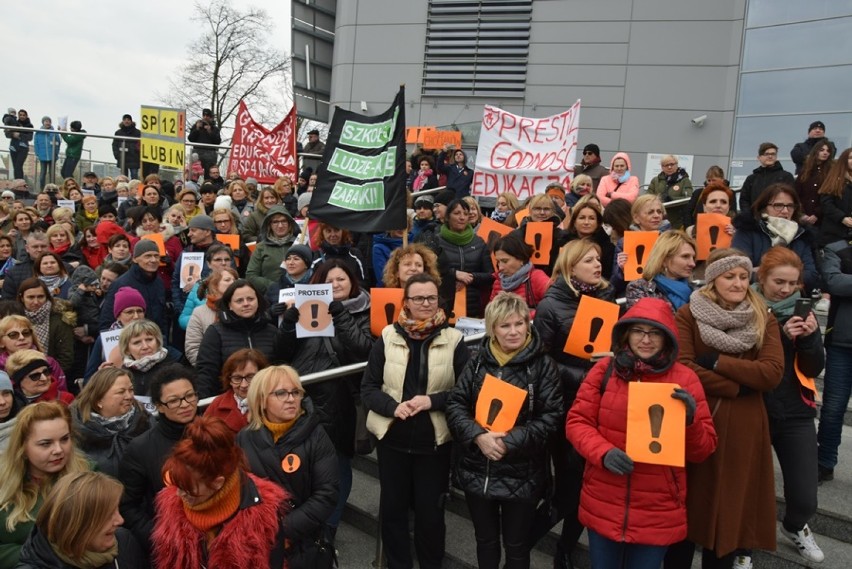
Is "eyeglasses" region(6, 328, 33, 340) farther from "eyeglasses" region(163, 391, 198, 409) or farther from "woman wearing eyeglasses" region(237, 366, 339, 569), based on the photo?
"woman wearing eyeglasses" region(237, 366, 339, 569)

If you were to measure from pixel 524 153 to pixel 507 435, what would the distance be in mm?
6275

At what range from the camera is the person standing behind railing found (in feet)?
52.0

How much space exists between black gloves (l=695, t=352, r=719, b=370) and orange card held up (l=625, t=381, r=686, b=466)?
0.41 metres

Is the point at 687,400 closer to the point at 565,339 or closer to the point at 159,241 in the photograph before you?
the point at 565,339

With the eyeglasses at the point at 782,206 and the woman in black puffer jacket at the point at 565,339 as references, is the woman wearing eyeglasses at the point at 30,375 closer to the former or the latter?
the woman in black puffer jacket at the point at 565,339

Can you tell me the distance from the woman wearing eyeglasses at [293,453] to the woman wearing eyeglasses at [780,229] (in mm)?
3307

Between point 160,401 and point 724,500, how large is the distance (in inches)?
121

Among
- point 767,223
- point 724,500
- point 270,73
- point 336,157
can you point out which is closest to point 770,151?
point 767,223

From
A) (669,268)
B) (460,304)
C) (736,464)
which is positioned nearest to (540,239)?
(460,304)

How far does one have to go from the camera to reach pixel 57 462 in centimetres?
331

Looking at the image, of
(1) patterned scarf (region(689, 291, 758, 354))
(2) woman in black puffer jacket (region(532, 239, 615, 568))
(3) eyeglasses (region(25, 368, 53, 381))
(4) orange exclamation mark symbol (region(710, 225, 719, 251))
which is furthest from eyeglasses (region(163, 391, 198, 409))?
(4) orange exclamation mark symbol (region(710, 225, 719, 251))

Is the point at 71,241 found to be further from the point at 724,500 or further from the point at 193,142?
the point at 193,142

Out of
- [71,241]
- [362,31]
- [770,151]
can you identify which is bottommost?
[71,241]

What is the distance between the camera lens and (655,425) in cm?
312
